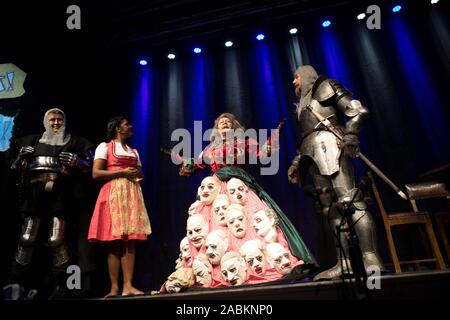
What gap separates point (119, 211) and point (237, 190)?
1.10 meters

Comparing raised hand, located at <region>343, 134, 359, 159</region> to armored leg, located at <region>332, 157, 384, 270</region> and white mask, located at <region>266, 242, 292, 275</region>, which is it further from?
white mask, located at <region>266, 242, 292, 275</region>

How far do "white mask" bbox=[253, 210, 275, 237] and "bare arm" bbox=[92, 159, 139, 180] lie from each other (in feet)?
4.17

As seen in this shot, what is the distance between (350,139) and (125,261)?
2.19 meters

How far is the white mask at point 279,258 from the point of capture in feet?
8.25

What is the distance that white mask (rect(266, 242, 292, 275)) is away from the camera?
252 centimetres

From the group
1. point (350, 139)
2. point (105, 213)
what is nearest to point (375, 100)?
point (350, 139)

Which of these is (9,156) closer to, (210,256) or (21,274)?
(21,274)

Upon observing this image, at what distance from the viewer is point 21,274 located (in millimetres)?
2885

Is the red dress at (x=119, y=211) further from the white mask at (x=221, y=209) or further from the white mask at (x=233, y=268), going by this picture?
the white mask at (x=233, y=268)

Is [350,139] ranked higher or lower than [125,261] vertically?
higher

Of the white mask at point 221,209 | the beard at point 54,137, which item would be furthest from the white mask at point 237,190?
the beard at point 54,137

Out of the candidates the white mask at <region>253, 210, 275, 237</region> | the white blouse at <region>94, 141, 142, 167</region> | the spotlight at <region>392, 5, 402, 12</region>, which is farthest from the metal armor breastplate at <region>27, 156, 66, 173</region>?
the spotlight at <region>392, 5, 402, 12</region>

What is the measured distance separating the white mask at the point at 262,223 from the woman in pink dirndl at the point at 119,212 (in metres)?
1.02
